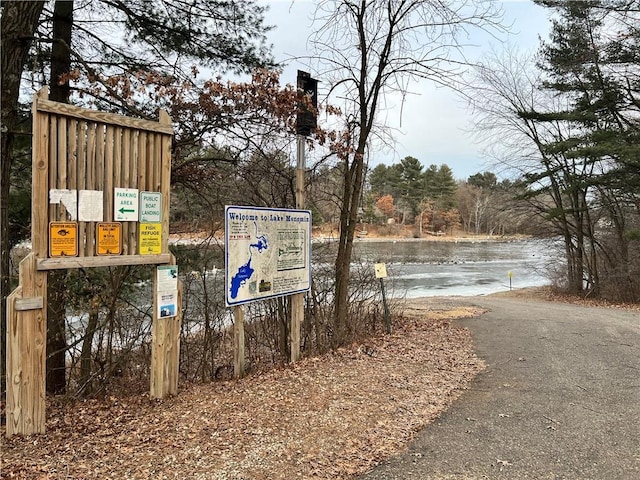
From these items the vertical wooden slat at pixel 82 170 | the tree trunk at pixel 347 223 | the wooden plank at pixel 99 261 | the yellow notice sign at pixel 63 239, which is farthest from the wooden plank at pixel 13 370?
the tree trunk at pixel 347 223

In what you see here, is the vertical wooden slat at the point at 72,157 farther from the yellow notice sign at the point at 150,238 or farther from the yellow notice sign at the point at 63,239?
the yellow notice sign at the point at 150,238

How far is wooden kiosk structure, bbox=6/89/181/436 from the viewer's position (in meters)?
3.17

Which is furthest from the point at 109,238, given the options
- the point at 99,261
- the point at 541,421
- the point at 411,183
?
the point at 411,183

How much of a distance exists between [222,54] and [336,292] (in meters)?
3.64

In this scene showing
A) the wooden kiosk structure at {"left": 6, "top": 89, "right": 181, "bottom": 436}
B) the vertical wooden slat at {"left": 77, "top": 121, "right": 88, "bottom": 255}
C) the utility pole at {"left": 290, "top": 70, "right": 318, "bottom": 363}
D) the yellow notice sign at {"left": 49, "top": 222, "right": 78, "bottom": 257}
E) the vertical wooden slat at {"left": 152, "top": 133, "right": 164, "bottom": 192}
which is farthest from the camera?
the utility pole at {"left": 290, "top": 70, "right": 318, "bottom": 363}

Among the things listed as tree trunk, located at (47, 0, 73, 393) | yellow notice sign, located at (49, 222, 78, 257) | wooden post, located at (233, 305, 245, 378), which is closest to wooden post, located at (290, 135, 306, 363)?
wooden post, located at (233, 305, 245, 378)

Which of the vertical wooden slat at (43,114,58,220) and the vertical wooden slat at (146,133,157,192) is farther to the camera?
the vertical wooden slat at (146,133,157,192)

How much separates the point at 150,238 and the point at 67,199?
0.73 meters

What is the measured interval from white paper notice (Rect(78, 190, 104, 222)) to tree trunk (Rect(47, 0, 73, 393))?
5.82ft

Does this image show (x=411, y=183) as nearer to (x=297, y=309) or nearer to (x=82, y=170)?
(x=297, y=309)

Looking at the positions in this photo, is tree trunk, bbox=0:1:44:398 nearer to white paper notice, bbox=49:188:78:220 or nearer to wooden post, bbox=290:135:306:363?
white paper notice, bbox=49:188:78:220

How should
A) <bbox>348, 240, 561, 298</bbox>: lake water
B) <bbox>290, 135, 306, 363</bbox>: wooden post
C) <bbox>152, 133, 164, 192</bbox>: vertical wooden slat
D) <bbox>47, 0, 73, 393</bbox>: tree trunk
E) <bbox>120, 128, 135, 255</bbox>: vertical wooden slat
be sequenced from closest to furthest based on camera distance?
1. <bbox>120, 128, 135, 255</bbox>: vertical wooden slat
2. <bbox>152, 133, 164, 192</bbox>: vertical wooden slat
3. <bbox>47, 0, 73, 393</bbox>: tree trunk
4. <bbox>290, 135, 306, 363</bbox>: wooden post
5. <bbox>348, 240, 561, 298</bbox>: lake water

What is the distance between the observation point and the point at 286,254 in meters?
5.42

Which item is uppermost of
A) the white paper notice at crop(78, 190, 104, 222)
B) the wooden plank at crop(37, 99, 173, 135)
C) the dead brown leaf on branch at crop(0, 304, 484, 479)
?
the wooden plank at crop(37, 99, 173, 135)
